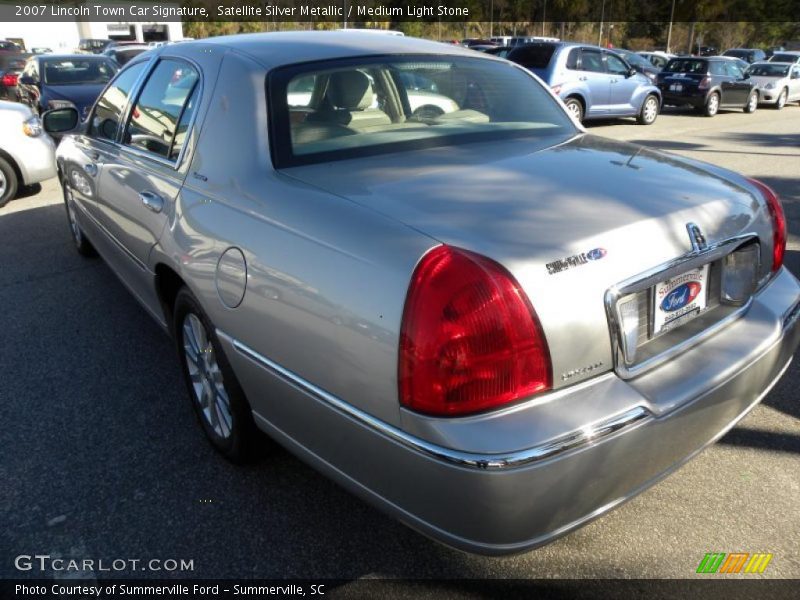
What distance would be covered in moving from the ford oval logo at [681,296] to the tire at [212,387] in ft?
5.07

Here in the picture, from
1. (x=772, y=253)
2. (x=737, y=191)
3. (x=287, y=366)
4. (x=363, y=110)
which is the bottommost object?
(x=287, y=366)

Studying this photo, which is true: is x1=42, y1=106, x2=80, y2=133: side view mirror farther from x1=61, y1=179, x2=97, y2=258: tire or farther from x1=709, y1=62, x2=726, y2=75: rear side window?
x1=709, y1=62, x2=726, y2=75: rear side window

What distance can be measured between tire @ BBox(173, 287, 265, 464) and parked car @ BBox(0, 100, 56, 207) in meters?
5.84

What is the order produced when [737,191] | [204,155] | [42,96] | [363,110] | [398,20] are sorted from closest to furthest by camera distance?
[737,191], [204,155], [363,110], [42,96], [398,20]

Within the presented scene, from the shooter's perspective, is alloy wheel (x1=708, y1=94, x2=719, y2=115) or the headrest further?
alloy wheel (x1=708, y1=94, x2=719, y2=115)

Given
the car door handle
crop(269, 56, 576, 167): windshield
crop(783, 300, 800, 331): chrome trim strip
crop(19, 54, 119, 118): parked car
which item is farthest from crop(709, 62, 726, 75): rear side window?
the car door handle

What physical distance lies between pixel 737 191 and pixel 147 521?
2530 millimetres

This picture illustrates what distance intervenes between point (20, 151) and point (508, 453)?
7815mm

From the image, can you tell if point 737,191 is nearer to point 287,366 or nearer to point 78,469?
point 287,366

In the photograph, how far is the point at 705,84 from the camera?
659 inches

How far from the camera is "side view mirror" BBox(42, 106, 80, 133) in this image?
183 inches

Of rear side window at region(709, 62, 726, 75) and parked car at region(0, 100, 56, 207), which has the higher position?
rear side window at region(709, 62, 726, 75)

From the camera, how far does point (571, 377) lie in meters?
1.82

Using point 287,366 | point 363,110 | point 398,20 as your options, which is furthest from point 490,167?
point 398,20
